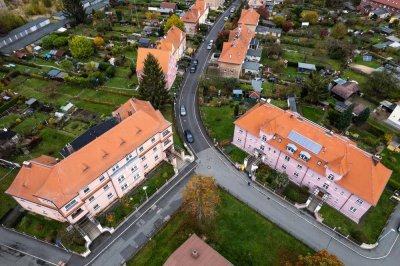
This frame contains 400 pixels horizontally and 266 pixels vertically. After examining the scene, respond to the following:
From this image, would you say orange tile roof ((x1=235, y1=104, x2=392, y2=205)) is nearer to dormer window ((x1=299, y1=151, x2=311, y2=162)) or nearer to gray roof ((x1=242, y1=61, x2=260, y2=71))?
dormer window ((x1=299, y1=151, x2=311, y2=162))

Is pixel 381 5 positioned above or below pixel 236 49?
above

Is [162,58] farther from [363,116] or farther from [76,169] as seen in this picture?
[363,116]

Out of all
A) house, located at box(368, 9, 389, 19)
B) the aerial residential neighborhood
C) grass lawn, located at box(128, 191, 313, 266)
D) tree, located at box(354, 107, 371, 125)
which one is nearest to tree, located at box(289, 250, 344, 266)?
the aerial residential neighborhood

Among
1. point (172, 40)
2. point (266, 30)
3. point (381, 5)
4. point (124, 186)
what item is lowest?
point (124, 186)

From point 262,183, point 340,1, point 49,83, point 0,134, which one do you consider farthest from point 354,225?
point 340,1

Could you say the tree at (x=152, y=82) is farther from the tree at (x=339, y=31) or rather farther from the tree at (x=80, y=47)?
the tree at (x=339, y=31)

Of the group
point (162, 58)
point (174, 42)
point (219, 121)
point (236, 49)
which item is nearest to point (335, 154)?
point (219, 121)

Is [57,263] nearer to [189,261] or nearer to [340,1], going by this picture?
[189,261]
